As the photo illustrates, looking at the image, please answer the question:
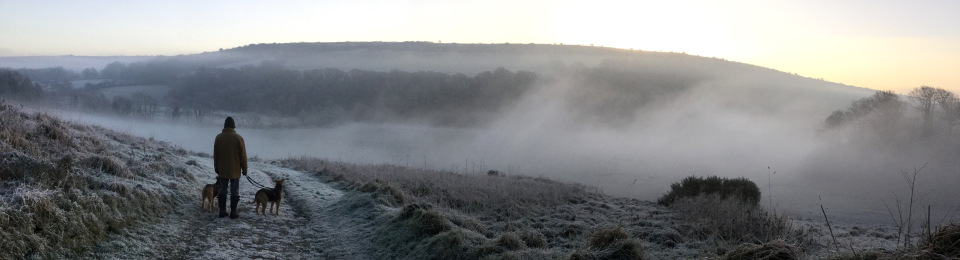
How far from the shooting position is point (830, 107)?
74.2m

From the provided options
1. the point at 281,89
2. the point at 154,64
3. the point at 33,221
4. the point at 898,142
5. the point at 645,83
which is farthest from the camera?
the point at 154,64

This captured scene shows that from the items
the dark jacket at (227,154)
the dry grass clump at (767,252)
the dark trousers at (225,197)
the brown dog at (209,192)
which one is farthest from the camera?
the brown dog at (209,192)

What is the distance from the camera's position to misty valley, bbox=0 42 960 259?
13144mm

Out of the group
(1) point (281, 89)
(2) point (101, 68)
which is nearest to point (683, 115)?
(1) point (281, 89)

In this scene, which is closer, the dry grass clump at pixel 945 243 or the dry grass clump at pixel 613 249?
the dry grass clump at pixel 945 243

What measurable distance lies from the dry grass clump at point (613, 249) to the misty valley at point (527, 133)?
0.28ft

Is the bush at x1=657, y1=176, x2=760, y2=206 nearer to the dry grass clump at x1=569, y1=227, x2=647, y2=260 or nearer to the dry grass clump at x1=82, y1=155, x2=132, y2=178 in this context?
the dry grass clump at x1=569, y1=227, x2=647, y2=260

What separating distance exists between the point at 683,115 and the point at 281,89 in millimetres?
79641

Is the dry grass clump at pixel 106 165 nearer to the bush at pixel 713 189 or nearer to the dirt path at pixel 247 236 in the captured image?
the dirt path at pixel 247 236

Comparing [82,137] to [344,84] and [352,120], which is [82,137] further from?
[344,84]

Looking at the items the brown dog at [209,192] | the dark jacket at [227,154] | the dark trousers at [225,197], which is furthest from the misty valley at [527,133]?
the dark jacket at [227,154]

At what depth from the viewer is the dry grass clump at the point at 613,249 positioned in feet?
24.2

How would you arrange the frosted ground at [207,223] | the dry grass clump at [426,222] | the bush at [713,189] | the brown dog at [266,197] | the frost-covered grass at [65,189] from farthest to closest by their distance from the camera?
the bush at [713,189] → the brown dog at [266,197] → the dry grass clump at [426,222] → the frosted ground at [207,223] → the frost-covered grass at [65,189]

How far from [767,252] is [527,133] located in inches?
3209
